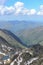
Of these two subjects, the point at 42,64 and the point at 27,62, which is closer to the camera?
the point at 42,64

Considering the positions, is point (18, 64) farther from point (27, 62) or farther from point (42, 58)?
point (42, 58)

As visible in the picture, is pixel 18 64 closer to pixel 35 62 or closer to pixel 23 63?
pixel 23 63

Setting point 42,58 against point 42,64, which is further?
point 42,58

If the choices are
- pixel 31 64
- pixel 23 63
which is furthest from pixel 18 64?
pixel 31 64

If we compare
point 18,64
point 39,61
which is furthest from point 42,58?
point 18,64

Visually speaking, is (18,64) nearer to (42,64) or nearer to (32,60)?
(32,60)

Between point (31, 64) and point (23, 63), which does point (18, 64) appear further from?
point (31, 64)

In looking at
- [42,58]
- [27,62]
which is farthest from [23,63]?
[42,58]
